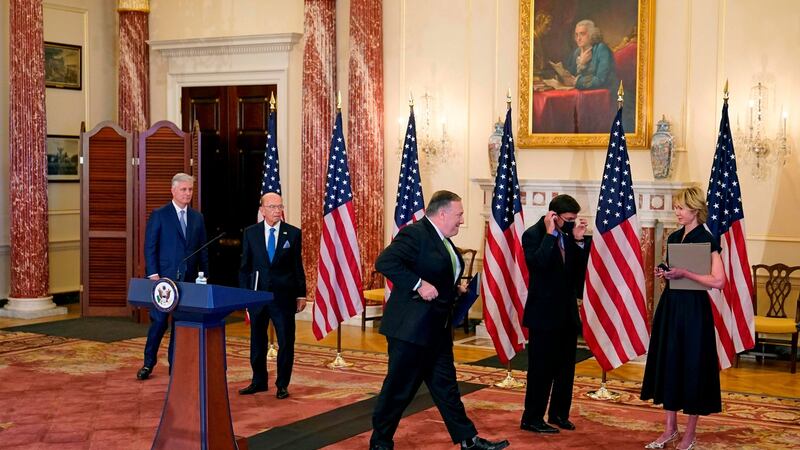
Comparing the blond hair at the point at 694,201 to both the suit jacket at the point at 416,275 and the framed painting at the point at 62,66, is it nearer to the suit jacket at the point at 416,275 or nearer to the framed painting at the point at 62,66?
the suit jacket at the point at 416,275

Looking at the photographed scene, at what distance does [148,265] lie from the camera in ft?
28.0

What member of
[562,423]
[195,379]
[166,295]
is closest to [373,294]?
[562,423]

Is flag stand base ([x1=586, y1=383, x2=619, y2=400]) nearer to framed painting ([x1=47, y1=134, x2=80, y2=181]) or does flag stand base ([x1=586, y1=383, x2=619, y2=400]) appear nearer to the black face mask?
the black face mask

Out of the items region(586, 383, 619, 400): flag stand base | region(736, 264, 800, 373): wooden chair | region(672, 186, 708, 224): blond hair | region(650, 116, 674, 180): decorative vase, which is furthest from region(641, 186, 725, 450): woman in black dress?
region(650, 116, 674, 180): decorative vase

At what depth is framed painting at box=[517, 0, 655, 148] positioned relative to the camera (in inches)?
424

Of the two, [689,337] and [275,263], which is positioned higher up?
[275,263]

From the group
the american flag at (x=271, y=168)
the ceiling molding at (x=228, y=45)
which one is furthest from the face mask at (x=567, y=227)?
the ceiling molding at (x=228, y=45)

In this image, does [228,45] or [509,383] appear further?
[228,45]

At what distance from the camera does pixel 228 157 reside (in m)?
13.5

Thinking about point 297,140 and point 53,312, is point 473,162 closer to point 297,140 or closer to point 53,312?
point 297,140

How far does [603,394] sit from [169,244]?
3.64 meters

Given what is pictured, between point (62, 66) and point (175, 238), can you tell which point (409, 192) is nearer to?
point (175, 238)

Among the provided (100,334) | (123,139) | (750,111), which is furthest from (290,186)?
(750,111)

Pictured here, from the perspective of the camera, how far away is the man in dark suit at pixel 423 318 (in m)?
5.95
